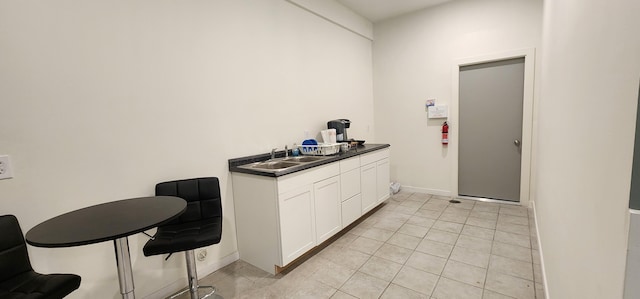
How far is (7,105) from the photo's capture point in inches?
58.9

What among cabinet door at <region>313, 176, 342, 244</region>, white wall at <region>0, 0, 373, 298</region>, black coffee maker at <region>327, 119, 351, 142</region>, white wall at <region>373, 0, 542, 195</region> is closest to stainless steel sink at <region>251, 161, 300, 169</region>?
white wall at <region>0, 0, 373, 298</region>

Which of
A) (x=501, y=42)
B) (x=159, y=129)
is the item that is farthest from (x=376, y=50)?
(x=159, y=129)

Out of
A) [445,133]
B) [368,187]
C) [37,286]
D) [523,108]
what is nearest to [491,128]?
[523,108]

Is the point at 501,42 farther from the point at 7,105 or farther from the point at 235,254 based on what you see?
the point at 7,105

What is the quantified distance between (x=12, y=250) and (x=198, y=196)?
1013 millimetres

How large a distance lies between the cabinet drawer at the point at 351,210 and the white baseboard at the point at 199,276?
1182 millimetres

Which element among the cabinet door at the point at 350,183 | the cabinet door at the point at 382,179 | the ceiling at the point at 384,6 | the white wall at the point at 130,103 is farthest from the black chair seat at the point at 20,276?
the ceiling at the point at 384,6

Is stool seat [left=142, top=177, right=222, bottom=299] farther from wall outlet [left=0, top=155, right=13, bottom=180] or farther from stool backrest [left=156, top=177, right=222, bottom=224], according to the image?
wall outlet [left=0, top=155, right=13, bottom=180]

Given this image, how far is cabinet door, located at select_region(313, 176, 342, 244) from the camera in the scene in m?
2.68

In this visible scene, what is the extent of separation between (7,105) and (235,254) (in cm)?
192

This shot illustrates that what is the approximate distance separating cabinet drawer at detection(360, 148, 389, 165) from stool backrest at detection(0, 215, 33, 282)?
9.31ft

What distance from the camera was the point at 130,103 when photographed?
1.94m

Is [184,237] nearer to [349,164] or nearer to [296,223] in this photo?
[296,223]

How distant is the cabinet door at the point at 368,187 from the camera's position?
341cm
